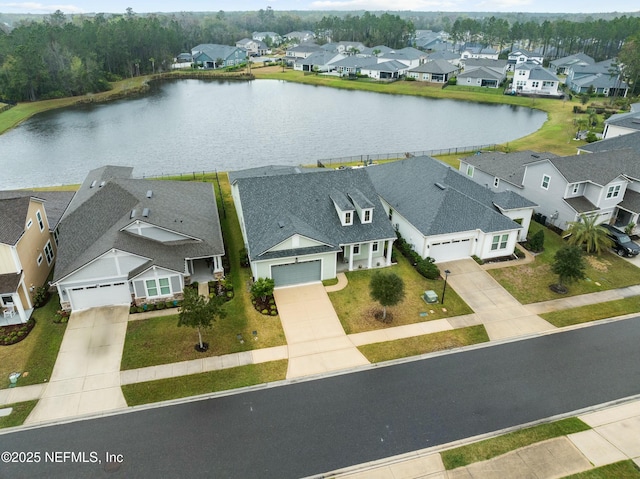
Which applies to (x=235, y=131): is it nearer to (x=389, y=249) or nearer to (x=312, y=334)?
(x=389, y=249)

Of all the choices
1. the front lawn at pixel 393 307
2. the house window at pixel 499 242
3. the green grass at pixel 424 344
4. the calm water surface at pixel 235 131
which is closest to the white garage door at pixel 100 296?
the front lawn at pixel 393 307

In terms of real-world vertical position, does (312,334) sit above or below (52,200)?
→ below

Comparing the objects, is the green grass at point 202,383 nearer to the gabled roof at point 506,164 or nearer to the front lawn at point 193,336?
the front lawn at point 193,336

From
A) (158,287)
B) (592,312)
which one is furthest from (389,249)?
(158,287)

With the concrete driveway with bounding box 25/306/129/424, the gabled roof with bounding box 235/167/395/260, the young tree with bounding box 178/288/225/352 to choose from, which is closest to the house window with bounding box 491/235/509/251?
the gabled roof with bounding box 235/167/395/260

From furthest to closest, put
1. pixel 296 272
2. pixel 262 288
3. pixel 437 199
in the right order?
pixel 437 199 < pixel 296 272 < pixel 262 288
